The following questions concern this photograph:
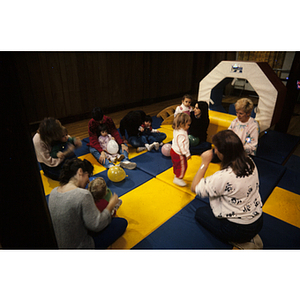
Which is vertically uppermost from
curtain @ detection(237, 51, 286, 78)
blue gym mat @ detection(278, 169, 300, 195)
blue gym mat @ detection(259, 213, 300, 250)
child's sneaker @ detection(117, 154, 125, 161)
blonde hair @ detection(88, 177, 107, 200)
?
curtain @ detection(237, 51, 286, 78)

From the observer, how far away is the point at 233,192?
202 centimetres

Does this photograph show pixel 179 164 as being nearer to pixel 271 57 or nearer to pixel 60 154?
pixel 60 154

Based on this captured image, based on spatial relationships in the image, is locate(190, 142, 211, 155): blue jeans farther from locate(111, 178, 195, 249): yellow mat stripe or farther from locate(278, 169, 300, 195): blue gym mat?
locate(278, 169, 300, 195): blue gym mat

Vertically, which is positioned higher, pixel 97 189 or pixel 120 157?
pixel 97 189

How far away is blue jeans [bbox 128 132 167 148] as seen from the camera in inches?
188

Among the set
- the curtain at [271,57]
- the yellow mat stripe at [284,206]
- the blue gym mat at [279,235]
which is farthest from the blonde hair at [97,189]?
the curtain at [271,57]

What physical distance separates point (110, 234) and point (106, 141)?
2.25 m

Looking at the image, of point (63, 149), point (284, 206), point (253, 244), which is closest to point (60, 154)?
point (63, 149)

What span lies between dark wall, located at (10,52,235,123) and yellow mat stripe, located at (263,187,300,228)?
223 inches

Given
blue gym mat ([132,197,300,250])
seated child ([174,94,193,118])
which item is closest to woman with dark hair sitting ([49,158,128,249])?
blue gym mat ([132,197,300,250])

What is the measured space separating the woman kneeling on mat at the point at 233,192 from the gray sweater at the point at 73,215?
1.05m

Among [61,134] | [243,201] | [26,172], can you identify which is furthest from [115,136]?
[26,172]

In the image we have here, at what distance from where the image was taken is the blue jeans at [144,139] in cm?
478

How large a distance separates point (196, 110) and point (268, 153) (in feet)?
5.95
